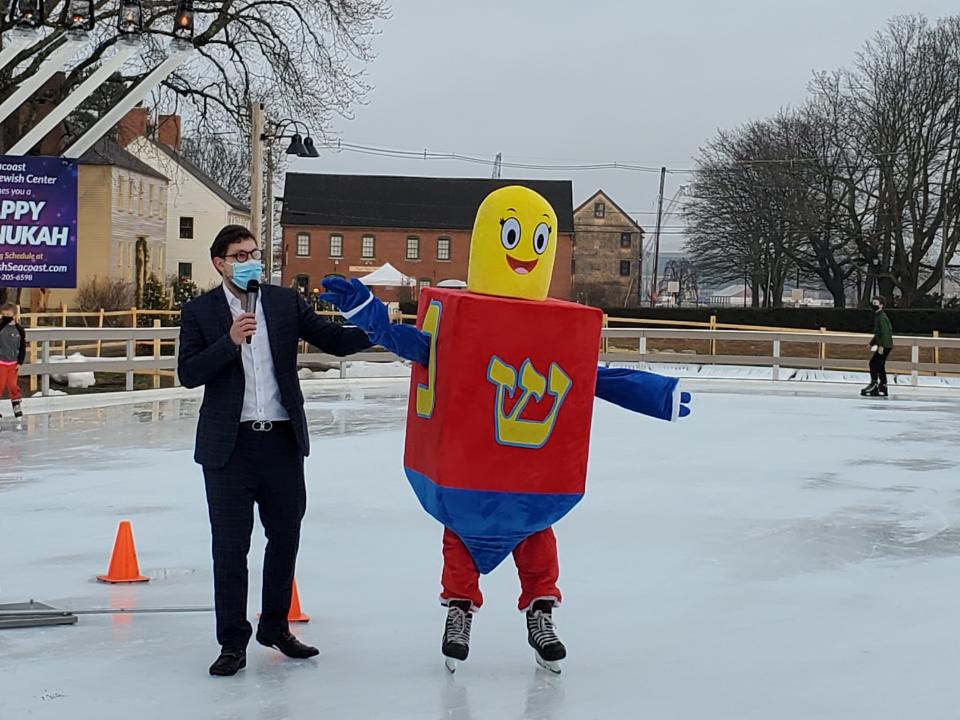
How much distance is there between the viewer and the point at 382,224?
85062mm

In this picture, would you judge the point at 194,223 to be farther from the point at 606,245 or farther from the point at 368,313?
the point at 368,313

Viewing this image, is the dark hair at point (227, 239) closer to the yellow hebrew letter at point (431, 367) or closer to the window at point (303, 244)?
the yellow hebrew letter at point (431, 367)

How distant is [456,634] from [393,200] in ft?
268

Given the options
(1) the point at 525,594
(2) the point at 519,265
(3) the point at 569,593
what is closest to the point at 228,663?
(1) the point at 525,594

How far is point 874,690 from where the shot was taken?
18.2ft

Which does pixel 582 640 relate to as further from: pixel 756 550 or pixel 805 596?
pixel 756 550

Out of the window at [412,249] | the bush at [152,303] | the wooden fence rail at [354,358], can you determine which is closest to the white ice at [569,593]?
the wooden fence rail at [354,358]

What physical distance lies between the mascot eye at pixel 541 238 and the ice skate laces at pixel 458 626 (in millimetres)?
1506

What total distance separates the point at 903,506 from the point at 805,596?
3724 millimetres

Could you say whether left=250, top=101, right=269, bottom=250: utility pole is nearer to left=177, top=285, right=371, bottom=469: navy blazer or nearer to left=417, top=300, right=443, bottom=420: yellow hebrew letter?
left=417, top=300, right=443, bottom=420: yellow hebrew letter

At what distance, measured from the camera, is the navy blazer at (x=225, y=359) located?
5383mm

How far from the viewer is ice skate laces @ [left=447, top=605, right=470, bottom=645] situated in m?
5.63

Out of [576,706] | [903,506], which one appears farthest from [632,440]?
[576,706]

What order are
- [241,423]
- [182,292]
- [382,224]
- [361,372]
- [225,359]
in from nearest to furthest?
[225,359], [241,423], [361,372], [182,292], [382,224]
